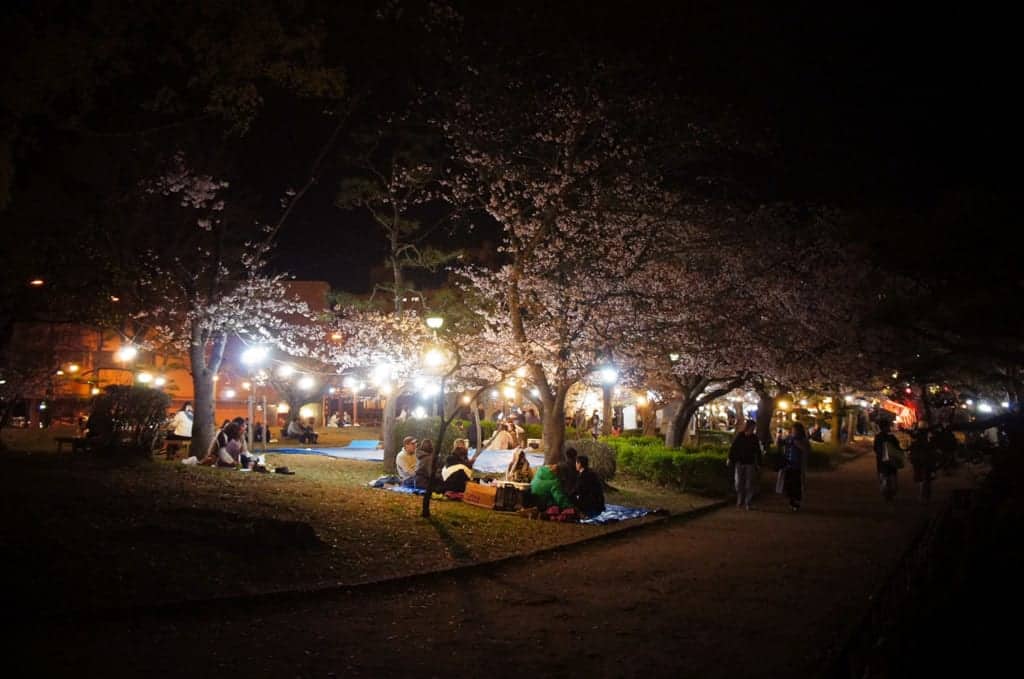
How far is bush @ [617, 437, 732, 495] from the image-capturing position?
59.5ft

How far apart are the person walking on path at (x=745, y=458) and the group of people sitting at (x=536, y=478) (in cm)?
329

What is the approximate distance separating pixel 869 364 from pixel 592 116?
36.8 ft

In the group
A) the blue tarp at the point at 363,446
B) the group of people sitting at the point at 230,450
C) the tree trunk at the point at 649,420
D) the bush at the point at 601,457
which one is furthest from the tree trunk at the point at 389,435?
the tree trunk at the point at 649,420

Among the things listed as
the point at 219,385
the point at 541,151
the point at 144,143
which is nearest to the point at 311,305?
the point at 219,385

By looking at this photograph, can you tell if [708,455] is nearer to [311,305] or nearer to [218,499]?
[218,499]

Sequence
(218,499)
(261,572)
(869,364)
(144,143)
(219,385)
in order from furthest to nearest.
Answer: (219,385) < (869,364) < (144,143) < (218,499) < (261,572)

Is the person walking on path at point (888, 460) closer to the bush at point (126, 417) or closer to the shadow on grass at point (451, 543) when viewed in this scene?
the shadow on grass at point (451, 543)

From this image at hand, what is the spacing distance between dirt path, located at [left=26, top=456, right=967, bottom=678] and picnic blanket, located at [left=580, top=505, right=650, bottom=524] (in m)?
2.21

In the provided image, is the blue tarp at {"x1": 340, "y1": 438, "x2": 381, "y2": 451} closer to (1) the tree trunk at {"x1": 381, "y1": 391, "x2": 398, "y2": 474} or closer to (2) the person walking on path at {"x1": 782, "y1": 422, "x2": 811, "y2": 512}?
(1) the tree trunk at {"x1": 381, "y1": 391, "x2": 398, "y2": 474}

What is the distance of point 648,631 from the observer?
6672mm

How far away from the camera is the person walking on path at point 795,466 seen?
15797 mm

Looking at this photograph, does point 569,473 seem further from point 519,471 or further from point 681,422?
point 681,422

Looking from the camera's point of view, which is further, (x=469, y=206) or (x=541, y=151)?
(x=469, y=206)

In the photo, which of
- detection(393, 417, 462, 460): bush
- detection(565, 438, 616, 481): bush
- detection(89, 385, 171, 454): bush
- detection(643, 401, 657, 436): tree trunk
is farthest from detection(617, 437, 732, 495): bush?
detection(643, 401, 657, 436): tree trunk
